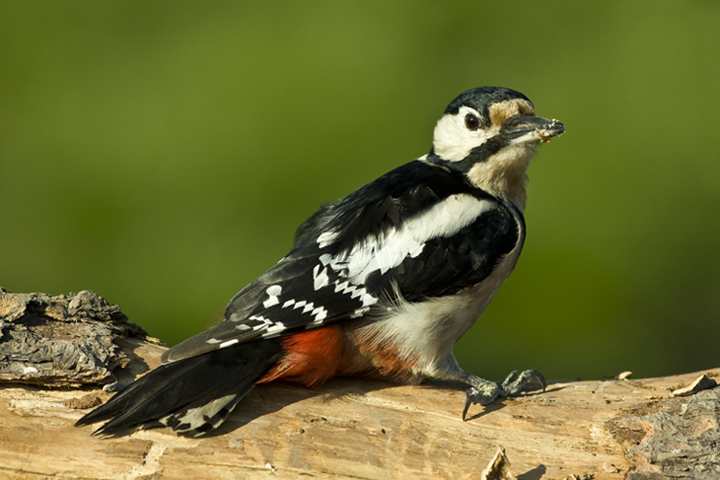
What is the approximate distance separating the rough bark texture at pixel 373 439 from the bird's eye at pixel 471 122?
51.6 inches

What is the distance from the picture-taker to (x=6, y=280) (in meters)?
5.71

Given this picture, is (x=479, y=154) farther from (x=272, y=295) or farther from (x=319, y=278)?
(x=272, y=295)

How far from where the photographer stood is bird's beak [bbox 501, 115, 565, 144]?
320 cm

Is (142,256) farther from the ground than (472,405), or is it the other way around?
(142,256)

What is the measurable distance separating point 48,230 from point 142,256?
85 centimetres

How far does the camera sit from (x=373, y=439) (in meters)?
2.67

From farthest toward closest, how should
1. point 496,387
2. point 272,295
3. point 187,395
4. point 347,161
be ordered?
point 347,161, point 496,387, point 272,295, point 187,395

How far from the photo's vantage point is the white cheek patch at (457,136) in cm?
341

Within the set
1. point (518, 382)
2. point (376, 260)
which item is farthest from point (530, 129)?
point (518, 382)

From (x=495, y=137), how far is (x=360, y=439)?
156 centimetres

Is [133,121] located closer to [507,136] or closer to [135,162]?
[135,162]

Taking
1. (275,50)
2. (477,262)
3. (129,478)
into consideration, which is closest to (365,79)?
(275,50)

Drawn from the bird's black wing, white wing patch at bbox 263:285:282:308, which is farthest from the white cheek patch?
white wing patch at bbox 263:285:282:308

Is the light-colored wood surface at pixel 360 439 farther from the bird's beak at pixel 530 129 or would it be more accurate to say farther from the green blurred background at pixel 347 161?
the green blurred background at pixel 347 161
